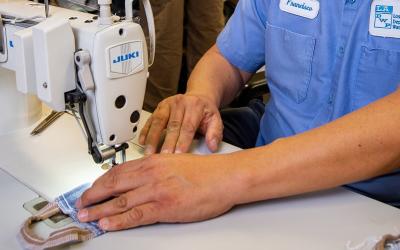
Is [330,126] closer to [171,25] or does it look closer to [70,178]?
[70,178]

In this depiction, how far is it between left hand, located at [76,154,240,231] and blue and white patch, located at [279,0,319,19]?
0.45 m

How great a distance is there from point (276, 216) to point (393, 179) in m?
0.35

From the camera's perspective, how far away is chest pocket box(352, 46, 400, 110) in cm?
114

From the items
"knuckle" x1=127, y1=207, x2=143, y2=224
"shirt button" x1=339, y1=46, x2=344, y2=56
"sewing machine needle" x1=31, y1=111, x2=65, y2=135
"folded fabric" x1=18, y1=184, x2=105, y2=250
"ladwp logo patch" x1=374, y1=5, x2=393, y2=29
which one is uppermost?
"ladwp logo patch" x1=374, y1=5, x2=393, y2=29

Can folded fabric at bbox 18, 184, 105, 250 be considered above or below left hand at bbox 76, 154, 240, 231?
below

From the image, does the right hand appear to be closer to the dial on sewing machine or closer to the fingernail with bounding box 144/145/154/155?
the fingernail with bounding box 144/145/154/155

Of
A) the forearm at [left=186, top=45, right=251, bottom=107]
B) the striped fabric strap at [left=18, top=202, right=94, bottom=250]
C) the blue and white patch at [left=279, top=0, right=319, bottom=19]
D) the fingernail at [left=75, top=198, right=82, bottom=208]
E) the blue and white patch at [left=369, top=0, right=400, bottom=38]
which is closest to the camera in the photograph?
the striped fabric strap at [left=18, top=202, right=94, bottom=250]

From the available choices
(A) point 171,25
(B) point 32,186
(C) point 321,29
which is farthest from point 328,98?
(A) point 171,25

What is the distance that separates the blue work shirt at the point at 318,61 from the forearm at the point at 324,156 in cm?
21

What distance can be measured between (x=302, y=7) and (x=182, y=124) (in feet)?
1.22

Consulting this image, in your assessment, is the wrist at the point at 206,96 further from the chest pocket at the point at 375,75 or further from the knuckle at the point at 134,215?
the knuckle at the point at 134,215

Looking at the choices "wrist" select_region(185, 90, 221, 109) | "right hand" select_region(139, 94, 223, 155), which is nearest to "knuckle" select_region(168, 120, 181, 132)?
"right hand" select_region(139, 94, 223, 155)

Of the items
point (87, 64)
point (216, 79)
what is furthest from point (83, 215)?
point (216, 79)

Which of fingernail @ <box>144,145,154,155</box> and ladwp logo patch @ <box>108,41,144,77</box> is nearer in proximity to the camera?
ladwp logo patch @ <box>108,41,144,77</box>
